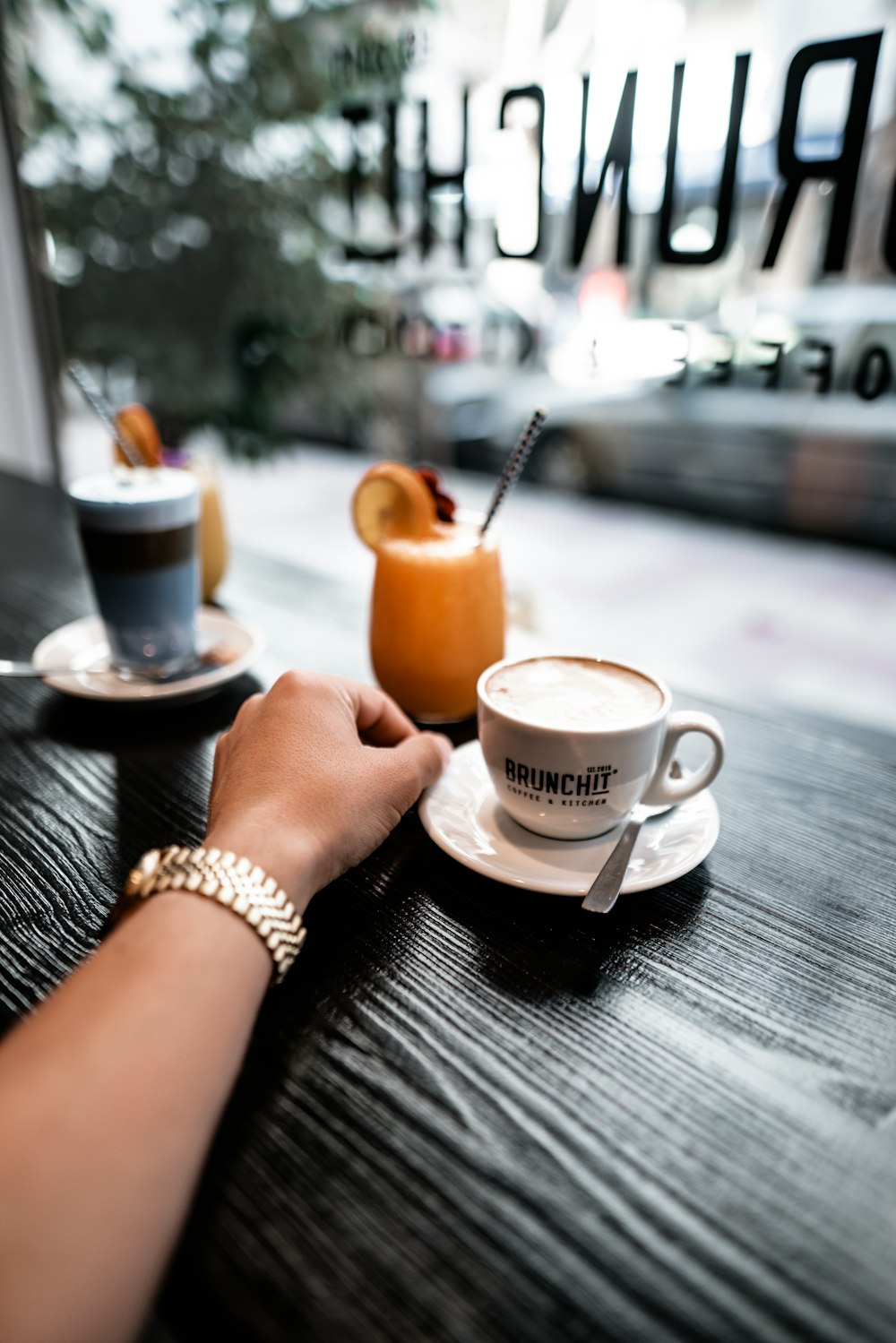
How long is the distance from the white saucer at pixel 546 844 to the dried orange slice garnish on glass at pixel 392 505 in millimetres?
273

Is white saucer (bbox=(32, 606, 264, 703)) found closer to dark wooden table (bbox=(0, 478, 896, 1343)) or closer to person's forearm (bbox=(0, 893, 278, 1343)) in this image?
dark wooden table (bbox=(0, 478, 896, 1343))

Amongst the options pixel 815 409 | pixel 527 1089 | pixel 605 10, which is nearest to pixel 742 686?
pixel 815 409

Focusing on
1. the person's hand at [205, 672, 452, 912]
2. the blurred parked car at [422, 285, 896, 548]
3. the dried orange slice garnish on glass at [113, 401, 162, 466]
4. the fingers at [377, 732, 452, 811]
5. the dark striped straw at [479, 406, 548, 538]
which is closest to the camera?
the person's hand at [205, 672, 452, 912]

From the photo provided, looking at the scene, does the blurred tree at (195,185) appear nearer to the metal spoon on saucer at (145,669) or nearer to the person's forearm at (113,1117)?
the metal spoon on saucer at (145,669)

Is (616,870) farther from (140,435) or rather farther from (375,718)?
(140,435)

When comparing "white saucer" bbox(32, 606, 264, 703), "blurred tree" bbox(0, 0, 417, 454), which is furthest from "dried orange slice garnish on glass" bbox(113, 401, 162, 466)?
"blurred tree" bbox(0, 0, 417, 454)

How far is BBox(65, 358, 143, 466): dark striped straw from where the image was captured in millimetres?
997

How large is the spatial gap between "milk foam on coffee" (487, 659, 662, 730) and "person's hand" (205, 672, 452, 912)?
0.28 ft

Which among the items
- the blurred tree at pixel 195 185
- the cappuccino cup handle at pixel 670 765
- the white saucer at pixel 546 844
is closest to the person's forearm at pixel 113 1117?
the white saucer at pixel 546 844

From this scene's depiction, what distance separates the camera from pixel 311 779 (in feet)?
2.13

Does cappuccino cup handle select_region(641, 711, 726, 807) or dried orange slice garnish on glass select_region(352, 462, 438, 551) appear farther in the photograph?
dried orange slice garnish on glass select_region(352, 462, 438, 551)

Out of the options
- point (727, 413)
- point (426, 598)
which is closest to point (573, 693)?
point (426, 598)

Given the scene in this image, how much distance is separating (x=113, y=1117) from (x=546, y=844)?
1.15 feet

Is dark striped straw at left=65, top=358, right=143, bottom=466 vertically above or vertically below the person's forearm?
above
